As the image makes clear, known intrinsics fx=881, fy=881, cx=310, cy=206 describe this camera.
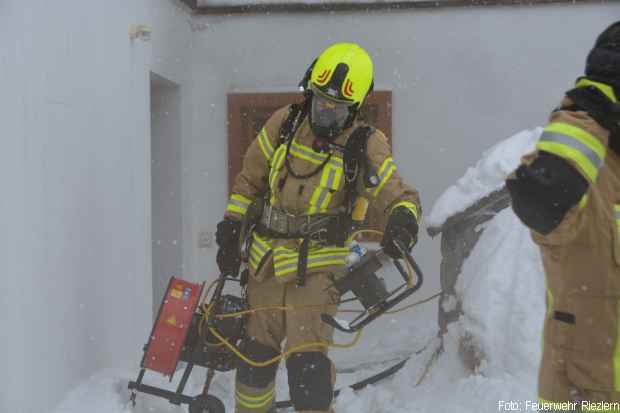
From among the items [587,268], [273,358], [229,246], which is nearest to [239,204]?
[229,246]

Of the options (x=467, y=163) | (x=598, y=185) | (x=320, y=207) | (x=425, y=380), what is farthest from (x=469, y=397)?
(x=467, y=163)

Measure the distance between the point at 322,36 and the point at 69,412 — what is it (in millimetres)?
4175

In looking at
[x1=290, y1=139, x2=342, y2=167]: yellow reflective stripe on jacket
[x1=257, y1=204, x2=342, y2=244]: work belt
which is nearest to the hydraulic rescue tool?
[x1=257, y1=204, x2=342, y2=244]: work belt

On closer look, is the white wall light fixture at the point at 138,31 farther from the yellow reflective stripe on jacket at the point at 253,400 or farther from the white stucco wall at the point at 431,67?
the yellow reflective stripe on jacket at the point at 253,400

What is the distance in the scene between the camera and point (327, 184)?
423cm

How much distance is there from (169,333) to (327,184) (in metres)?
1.10

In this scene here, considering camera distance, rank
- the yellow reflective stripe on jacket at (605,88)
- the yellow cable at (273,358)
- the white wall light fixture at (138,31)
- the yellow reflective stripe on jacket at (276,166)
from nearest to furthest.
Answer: the yellow reflective stripe on jacket at (605,88)
the yellow cable at (273,358)
the yellow reflective stripe on jacket at (276,166)
the white wall light fixture at (138,31)

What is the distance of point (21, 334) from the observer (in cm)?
379

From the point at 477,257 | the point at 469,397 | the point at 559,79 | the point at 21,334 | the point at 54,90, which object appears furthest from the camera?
the point at 559,79

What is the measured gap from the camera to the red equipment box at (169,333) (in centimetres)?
439

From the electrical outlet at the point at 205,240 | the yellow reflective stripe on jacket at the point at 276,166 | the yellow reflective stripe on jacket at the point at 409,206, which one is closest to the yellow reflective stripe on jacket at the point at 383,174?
the yellow reflective stripe on jacket at the point at 409,206

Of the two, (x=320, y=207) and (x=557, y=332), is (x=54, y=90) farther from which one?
(x=557, y=332)

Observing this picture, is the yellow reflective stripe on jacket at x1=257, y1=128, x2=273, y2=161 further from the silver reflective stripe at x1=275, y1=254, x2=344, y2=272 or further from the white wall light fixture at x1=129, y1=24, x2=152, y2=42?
the white wall light fixture at x1=129, y1=24, x2=152, y2=42

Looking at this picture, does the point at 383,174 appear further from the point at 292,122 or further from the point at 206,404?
the point at 206,404
